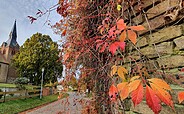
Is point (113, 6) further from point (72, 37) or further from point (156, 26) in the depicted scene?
point (72, 37)

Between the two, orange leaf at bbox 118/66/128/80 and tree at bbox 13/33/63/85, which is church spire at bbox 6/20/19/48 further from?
orange leaf at bbox 118/66/128/80

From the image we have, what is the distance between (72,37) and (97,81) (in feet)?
2.29

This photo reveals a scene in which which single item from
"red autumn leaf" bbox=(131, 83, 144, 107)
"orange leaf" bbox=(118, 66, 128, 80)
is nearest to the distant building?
"orange leaf" bbox=(118, 66, 128, 80)

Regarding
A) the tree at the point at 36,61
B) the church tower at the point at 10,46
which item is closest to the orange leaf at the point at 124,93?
the tree at the point at 36,61

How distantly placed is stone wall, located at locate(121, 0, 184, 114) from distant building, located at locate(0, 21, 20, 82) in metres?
32.9

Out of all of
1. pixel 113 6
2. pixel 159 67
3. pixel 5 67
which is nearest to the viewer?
pixel 159 67

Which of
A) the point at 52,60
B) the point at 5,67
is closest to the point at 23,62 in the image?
the point at 52,60

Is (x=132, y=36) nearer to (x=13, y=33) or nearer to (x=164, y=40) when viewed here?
(x=164, y=40)

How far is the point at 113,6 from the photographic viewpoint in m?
1.32

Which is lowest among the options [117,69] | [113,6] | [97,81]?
[97,81]

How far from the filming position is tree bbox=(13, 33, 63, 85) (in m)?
18.6

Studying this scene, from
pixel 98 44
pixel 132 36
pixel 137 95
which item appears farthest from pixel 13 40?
pixel 137 95

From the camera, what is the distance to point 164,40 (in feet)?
3.32

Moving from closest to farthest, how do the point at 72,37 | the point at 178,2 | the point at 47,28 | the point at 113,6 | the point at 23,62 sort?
the point at 178,2 < the point at 113,6 < the point at 72,37 < the point at 47,28 < the point at 23,62
